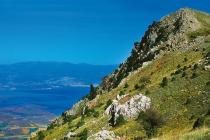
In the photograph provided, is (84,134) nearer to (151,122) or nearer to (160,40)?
(151,122)

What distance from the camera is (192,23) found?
2938 inches

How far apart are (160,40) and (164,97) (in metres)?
30.3

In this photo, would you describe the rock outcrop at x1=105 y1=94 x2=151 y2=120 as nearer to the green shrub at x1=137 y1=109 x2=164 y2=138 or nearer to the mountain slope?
the mountain slope

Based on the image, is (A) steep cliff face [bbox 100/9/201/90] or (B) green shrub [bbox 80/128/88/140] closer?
(B) green shrub [bbox 80/128/88/140]

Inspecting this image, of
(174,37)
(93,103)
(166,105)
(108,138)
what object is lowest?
(108,138)

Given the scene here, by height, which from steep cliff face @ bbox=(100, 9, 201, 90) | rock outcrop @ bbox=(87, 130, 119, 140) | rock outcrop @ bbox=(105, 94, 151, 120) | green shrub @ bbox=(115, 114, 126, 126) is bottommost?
rock outcrop @ bbox=(87, 130, 119, 140)

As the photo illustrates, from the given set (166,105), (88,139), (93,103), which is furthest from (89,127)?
(93,103)

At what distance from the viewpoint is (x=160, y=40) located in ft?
251

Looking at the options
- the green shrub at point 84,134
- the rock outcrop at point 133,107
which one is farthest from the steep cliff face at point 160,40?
the green shrub at point 84,134

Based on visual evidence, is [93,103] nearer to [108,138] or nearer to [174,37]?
[174,37]

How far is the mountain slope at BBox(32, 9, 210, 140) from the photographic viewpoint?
41.0m

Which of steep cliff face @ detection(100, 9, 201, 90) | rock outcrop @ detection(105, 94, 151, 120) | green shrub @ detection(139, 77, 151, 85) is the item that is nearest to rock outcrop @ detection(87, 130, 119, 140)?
rock outcrop @ detection(105, 94, 151, 120)

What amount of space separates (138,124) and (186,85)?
299 inches

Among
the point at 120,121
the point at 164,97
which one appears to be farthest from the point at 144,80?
the point at 120,121
